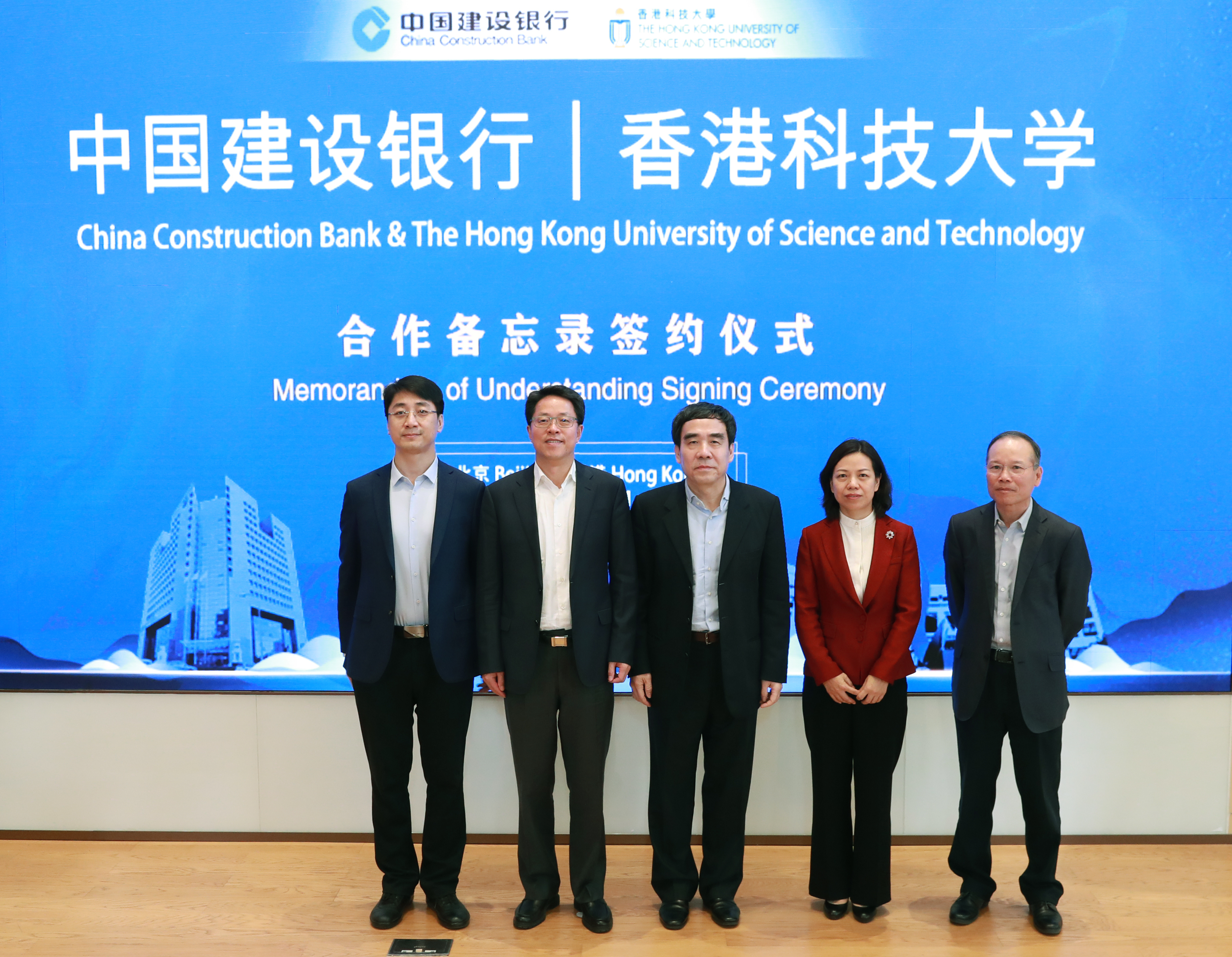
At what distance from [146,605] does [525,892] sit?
188 centimetres

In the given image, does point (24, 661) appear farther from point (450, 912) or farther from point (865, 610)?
point (865, 610)

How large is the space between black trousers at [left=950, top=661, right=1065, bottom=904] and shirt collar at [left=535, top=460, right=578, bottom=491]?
1.46 meters

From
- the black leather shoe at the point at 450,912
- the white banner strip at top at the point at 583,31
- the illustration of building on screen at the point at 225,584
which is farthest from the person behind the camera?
the illustration of building on screen at the point at 225,584

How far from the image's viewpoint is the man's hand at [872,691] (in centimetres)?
277

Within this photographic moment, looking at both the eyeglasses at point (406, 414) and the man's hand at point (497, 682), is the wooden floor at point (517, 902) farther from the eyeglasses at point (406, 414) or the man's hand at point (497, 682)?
the eyeglasses at point (406, 414)

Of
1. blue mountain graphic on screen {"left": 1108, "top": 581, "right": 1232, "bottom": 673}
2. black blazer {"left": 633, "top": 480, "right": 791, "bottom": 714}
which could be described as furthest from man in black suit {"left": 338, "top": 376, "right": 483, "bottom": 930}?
blue mountain graphic on screen {"left": 1108, "top": 581, "right": 1232, "bottom": 673}

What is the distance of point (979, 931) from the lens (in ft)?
9.41

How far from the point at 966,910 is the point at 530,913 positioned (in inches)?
56.0

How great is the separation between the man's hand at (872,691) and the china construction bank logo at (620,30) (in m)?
2.50

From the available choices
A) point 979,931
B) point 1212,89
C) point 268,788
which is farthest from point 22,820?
point 1212,89

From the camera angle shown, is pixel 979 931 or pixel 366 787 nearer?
pixel 979 931

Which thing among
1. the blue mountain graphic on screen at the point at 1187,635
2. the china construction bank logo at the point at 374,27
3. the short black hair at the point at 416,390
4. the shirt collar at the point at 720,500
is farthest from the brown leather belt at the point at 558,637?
the china construction bank logo at the point at 374,27

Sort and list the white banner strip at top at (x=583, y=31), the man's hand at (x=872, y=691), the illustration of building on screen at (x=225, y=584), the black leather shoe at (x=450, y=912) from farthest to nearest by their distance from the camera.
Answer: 1. the illustration of building on screen at (x=225, y=584)
2. the white banner strip at top at (x=583, y=31)
3. the black leather shoe at (x=450, y=912)
4. the man's hand at (x=872, y=691)

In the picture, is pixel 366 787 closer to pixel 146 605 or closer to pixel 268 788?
pixel 268 788
